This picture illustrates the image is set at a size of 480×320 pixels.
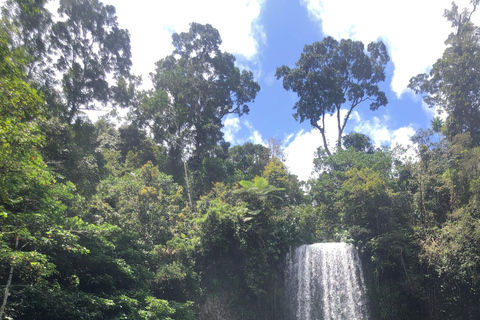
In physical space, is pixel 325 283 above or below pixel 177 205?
below

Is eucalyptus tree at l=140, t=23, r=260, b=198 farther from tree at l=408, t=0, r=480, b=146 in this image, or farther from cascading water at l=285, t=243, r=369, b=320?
tree at l=408, t=0, r=480, b=146

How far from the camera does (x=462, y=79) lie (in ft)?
60.7

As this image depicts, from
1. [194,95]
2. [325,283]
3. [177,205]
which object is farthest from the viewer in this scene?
[194,95]

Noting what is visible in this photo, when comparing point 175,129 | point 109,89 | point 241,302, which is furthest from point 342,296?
point 109,89

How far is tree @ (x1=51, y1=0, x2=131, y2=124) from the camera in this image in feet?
56.1

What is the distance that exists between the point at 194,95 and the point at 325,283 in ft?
58.7

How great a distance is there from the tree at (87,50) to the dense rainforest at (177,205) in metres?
0.08

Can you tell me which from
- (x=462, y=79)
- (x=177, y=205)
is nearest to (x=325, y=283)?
(x=177, y=205)

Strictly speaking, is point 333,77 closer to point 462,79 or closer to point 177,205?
point 462,79

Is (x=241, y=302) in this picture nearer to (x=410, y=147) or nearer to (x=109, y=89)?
(x=410, y=147)

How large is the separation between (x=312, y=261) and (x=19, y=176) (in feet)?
45.7

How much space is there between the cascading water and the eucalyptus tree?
409 inches

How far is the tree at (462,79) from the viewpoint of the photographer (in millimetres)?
18266

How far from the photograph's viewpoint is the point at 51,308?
6.63 metres
